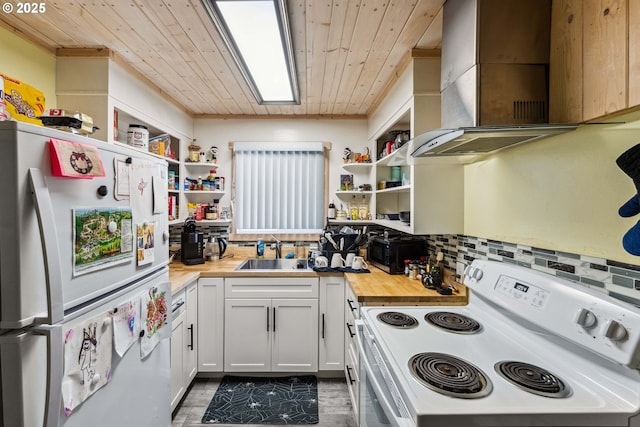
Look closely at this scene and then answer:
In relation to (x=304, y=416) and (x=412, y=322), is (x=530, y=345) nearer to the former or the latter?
(x=412, y=322)

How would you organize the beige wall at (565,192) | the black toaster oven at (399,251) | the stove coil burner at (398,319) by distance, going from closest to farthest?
the beige wall at (565,192) < the stove coil burner at (398,319) < the black toaster oven at (399,251)

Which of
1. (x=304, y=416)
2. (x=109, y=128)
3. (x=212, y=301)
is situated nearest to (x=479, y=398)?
(x=304, y=416)

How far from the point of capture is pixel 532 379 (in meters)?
0.87

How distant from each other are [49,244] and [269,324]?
1733 millimetres

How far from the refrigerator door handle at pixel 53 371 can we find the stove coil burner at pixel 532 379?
1.29 m

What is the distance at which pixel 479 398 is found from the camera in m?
0.78

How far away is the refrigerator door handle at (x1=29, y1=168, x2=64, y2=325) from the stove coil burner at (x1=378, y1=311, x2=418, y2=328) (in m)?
1.18

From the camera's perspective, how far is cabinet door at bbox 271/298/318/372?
2.24 meters

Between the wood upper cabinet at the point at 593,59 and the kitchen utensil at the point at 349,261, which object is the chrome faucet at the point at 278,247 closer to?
the kitchen utensil at the point at 349,261

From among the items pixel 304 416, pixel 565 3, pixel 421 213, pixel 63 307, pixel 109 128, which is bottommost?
pixel 304 416

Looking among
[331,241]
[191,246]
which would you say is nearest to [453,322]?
[331,241]

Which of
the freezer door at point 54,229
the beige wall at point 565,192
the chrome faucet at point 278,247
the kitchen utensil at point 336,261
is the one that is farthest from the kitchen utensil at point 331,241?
the freezer door at point 54,229

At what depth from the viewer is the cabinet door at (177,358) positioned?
182 centimetres

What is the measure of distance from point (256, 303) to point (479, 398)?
5.75 ft
